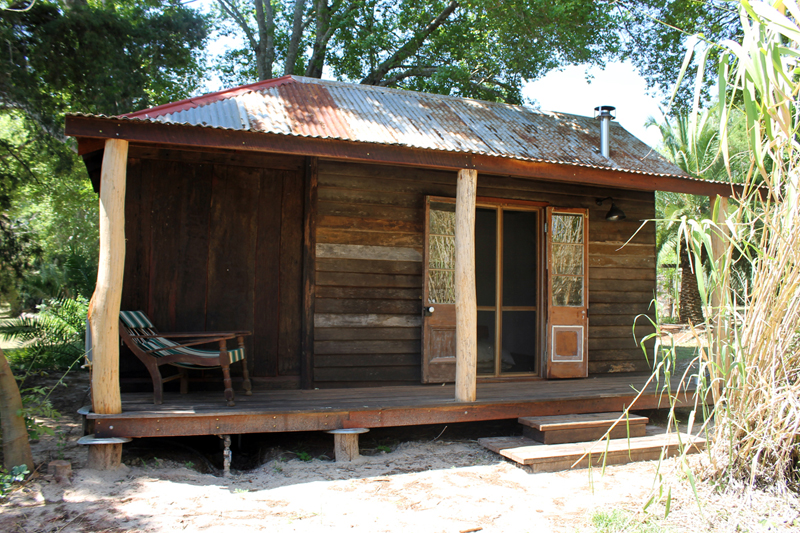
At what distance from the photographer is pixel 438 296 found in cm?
592

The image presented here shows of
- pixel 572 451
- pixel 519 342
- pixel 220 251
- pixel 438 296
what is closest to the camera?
pixel 572 451

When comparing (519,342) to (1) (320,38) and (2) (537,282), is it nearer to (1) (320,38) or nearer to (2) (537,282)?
(2) (537,282)

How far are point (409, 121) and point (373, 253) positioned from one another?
4.82ft

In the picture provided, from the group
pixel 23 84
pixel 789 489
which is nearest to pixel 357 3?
pixel 23 84

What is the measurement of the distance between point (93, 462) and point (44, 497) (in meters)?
0.53

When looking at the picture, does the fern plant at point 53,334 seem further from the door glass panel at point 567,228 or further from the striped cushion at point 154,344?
the door glass panel at point 567,228

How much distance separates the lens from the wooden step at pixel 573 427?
4.62m

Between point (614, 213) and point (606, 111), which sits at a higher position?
point (606, 111)

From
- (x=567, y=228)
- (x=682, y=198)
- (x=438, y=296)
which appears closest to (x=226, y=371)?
(x=438, y=296)

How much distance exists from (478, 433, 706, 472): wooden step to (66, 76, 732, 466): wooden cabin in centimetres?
40

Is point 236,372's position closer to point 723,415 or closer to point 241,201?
point 241,201

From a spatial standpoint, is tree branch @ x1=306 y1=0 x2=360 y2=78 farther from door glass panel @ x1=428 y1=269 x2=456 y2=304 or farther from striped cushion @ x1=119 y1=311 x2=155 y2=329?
striped cushion @ x1=119 y1=311 x2=155 y2=329

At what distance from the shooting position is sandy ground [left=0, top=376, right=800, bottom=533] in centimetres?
297

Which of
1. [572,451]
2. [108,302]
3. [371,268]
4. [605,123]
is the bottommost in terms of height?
[572,451]
